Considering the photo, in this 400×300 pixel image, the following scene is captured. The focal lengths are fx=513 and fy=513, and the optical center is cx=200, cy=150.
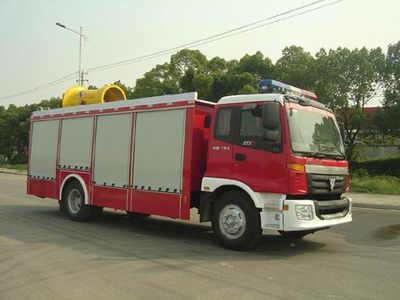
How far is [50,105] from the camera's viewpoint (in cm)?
5669

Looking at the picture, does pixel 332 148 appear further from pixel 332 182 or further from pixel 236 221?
pixel 236 221

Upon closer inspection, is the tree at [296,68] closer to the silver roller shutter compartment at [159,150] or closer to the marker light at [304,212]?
the silver roller shutter compartment at [159,150]

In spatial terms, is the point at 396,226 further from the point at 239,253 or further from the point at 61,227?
the point at 61,227

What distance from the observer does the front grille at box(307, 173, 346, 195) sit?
8312mm

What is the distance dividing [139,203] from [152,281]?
398cm

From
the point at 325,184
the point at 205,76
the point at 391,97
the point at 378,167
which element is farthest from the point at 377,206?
the point at 205,76

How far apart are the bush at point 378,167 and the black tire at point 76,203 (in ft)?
63.5

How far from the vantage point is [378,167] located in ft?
92.5

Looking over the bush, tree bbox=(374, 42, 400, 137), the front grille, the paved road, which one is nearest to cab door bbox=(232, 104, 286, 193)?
the front grille

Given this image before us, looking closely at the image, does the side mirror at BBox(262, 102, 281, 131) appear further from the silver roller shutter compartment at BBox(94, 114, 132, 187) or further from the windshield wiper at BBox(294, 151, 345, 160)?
the silver roller shutter compartment at BBox(94, 114, 132, 187)

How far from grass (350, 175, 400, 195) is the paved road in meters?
12.2

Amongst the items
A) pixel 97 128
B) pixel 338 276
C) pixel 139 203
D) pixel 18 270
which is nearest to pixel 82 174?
pixel 97 128

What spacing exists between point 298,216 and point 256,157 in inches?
47.1

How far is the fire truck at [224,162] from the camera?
827 cm
